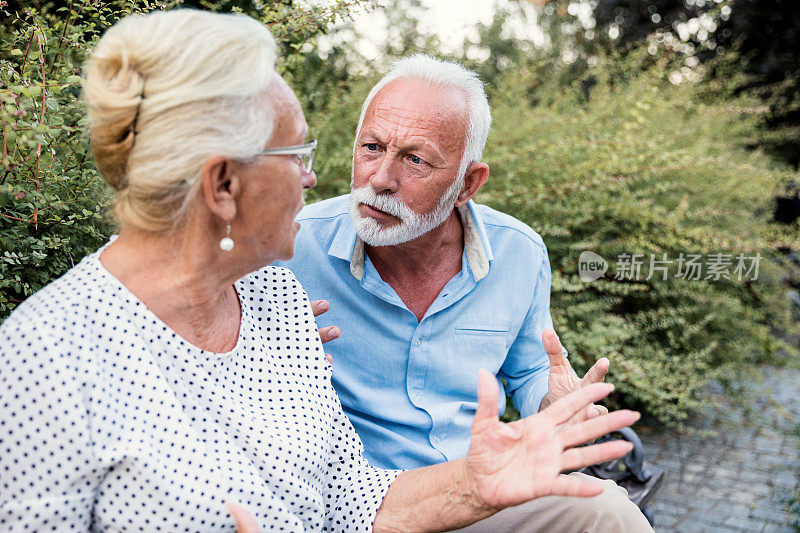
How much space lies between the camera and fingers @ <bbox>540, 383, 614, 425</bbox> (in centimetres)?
155

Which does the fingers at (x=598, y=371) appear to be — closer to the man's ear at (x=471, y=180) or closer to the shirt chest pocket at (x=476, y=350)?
the shirt chest pocket at (x=476, y=350)

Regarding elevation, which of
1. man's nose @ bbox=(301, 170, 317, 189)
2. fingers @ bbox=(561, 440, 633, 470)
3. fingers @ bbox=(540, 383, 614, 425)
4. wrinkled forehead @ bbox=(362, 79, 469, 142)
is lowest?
fingers @ bbox=(561, 440, 633, 470)

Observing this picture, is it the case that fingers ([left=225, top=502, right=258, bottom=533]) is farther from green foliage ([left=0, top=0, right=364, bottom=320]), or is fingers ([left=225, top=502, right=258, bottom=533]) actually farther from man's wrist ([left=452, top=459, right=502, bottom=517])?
green foliage ([left=0, top=0, right=364, bottom=320])

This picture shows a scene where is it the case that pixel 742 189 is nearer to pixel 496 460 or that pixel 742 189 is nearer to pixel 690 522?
pixel 690 522

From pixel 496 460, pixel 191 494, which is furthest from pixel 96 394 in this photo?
pixel 496 460

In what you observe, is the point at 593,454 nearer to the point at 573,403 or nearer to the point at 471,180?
the point at 573,403

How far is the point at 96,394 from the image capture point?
137 cm

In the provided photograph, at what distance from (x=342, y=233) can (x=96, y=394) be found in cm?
134

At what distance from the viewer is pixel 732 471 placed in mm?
4777

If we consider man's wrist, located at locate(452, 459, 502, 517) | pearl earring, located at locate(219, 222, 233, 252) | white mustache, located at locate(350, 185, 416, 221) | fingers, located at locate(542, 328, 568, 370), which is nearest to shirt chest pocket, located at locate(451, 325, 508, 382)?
fingers, located at locate(542, 328, 568, 370)

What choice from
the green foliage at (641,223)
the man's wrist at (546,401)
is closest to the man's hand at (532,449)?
the man's wrist at (546,401)

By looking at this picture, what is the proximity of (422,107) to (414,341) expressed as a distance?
0.85 m

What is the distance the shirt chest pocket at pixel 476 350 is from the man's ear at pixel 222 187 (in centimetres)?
124

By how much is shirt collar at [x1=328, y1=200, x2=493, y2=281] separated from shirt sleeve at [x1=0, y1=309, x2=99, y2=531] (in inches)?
51.0
